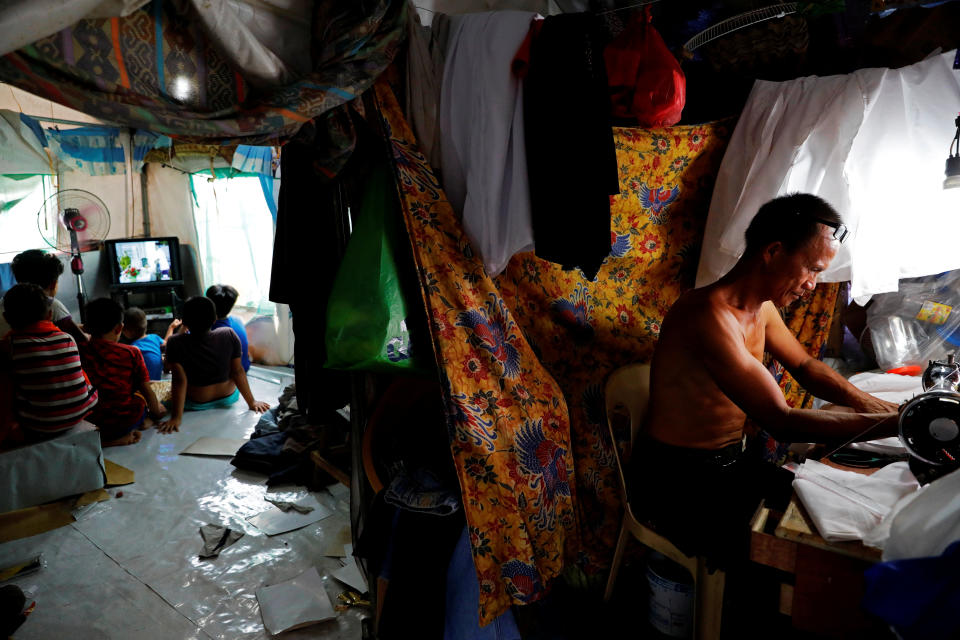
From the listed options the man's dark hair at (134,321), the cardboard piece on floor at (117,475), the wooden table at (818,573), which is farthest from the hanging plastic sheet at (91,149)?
the wooden table at (818,573)

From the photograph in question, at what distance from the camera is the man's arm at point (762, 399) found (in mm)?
1668

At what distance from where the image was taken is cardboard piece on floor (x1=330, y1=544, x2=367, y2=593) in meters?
2.51

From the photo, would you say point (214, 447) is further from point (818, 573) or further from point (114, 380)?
point (818, 573)

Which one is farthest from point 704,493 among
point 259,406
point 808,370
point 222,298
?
point 222,298

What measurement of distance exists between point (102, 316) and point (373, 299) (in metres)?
3.04

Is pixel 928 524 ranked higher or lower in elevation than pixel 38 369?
higher

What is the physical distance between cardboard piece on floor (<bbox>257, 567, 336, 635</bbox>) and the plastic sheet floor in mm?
33

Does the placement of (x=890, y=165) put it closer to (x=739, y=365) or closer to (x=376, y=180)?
(x=739, y=365)

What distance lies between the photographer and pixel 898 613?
3.04 ft

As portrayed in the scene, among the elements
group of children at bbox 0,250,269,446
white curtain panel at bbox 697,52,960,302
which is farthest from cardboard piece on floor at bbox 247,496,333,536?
white curtain panel at bbox 697,52,960,302

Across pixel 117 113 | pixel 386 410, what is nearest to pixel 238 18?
pixel 117 113

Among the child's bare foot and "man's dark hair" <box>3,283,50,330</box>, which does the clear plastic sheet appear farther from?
the child's bare foot

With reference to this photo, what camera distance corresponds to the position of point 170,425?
4.33m

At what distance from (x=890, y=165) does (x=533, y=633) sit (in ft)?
8.44
